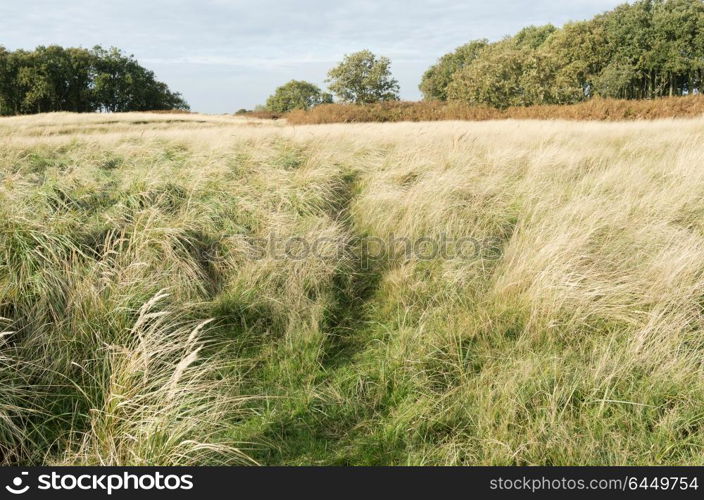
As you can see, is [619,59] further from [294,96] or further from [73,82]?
[73,82]

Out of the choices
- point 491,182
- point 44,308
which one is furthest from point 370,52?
point 44,308

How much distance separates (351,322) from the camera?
3076 mm

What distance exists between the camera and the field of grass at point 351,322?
191 cm

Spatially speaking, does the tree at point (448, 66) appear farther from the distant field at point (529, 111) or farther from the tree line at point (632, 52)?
the distant field at point (529, 111)

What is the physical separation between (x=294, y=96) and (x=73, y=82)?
25210mm

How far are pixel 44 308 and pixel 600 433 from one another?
2.93 meters

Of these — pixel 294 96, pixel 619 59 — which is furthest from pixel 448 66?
pixel 619 59

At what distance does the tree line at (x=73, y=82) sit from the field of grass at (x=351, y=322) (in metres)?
52.2

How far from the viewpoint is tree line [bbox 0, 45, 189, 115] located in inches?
1784

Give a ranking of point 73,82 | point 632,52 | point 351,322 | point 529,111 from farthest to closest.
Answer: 1. point 73,82
2. point 632,52
3. point 529,111
4. point 351,322

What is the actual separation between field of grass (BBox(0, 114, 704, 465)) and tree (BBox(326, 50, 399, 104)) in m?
39.2

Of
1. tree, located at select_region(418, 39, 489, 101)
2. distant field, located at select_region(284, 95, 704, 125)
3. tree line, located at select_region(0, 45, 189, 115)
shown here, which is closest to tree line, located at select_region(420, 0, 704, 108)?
distant field, located at select_region(284, 95, 704, 125)

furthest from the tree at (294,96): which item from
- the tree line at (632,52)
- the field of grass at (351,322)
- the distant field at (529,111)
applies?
the field of grass at (351,322)

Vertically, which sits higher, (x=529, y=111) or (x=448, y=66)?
(x=448, y=66)
